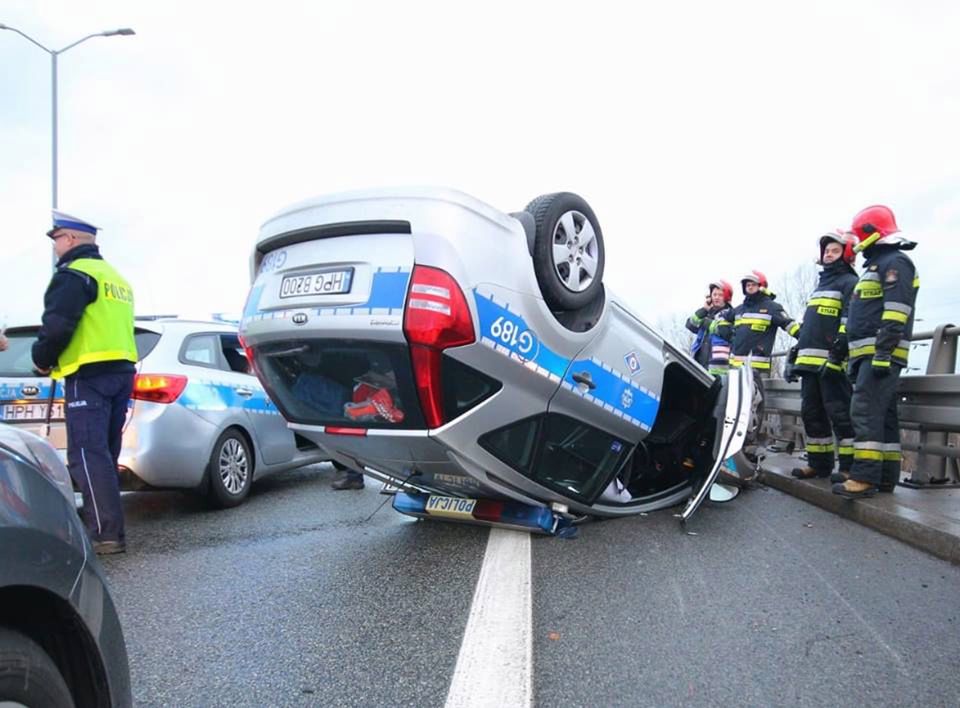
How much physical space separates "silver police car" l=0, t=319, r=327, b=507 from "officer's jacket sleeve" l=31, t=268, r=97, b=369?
32.4 inches

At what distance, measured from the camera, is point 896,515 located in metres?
3.91

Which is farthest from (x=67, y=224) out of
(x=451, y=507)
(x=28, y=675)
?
(x=28, y=675)

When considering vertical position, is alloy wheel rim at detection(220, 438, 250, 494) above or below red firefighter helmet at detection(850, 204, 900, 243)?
below

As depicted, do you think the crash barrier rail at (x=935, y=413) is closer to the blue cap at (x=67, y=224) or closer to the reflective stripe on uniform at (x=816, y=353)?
the reflective stripe on uniform at (x=816, y=353)

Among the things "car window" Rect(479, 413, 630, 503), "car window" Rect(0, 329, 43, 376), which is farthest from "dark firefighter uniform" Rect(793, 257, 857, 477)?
"car window" Rect(0, 329, 43, 376)

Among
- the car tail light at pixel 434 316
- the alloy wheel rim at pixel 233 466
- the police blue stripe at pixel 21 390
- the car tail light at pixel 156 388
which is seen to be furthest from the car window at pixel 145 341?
the car tail light at pixel 434 316

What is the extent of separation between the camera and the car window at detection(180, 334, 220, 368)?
5090 millimetres

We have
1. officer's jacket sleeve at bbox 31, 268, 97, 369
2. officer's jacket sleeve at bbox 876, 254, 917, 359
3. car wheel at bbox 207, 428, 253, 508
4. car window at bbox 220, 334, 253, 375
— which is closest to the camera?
officer's jacket sleeve at bbox 31, 268, 97, 369

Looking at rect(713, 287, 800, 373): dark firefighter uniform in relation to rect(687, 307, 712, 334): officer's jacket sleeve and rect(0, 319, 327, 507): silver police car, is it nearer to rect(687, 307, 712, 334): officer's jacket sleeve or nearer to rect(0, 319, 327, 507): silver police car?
rect(687, 307, 712, 334): officer's jacket sleeve

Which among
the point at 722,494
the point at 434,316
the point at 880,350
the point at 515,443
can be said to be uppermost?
the point at 434,316

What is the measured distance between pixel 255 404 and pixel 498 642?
3.70 m

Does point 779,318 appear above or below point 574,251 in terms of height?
below

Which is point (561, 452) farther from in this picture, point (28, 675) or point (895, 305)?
point (28, 675)

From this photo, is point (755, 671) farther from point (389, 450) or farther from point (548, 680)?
point (389, 450)
